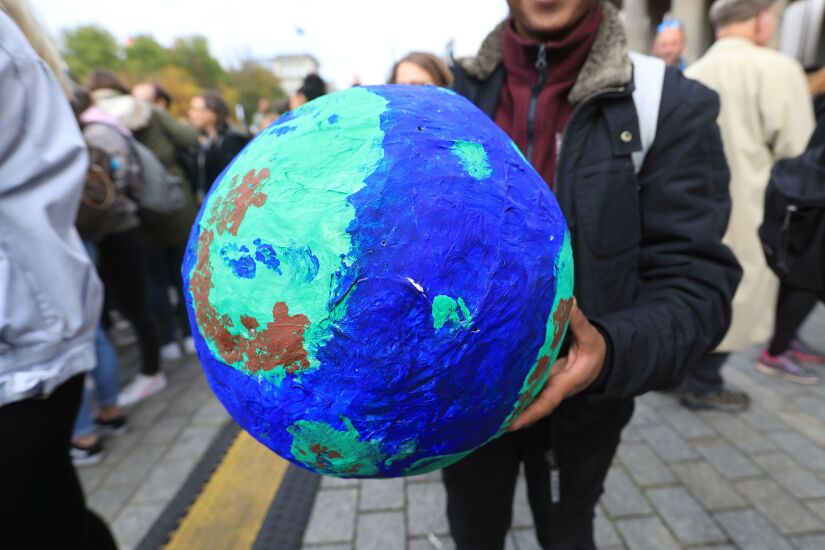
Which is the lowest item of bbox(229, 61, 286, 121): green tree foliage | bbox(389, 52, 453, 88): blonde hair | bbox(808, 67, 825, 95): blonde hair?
bbox(808, 67, 825, 95): blonde hair

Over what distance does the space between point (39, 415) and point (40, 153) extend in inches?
28.2

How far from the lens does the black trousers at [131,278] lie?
3.12m

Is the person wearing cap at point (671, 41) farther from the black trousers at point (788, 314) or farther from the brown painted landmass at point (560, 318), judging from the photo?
the brown painted landmass at point (560, 318)

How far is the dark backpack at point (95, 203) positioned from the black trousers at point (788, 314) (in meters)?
4.39

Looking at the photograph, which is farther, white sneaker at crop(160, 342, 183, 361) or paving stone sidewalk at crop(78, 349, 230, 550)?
white sneaker at crop(160, 342, 183, 361)

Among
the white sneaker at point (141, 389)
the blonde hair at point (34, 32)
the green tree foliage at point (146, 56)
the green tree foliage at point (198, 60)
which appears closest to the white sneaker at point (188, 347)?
the white sneaker at point (141, 389)

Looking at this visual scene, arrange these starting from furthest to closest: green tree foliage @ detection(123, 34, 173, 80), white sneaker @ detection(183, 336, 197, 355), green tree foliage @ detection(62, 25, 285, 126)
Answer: green tree foliage @ detection(123, 34, 173, 80) → green tree foliage @ detection(62, 25, 285, 126) → white sneaker @ detection(183, 336, 197, 355)

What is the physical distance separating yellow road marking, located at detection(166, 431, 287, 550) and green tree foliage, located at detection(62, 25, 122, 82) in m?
45.4

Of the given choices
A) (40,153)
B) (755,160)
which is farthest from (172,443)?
(755,160)

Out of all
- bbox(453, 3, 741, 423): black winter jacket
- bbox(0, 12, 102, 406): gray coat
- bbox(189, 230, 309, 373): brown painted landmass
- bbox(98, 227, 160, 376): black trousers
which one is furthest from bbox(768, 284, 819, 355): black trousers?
bbox(98, 227, 160, 376): black trousers

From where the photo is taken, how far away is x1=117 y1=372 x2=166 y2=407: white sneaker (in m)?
3.68

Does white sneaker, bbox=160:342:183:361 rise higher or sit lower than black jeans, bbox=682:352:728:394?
lower

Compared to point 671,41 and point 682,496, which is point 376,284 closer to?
point 682,496

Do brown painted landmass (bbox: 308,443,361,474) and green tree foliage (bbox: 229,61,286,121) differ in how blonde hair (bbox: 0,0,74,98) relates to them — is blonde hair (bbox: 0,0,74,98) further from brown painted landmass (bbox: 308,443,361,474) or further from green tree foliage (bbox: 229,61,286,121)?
green tree foliage (bbox: 229,61,286,121)
